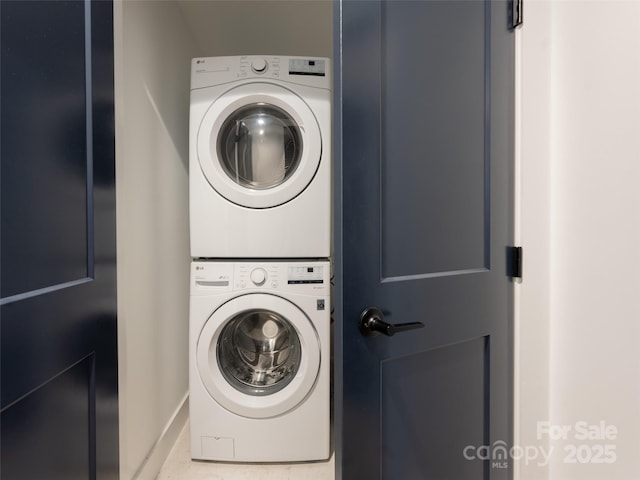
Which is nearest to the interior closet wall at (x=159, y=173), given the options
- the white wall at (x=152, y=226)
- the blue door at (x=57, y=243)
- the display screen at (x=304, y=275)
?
the white wall at (x=152, y=226)

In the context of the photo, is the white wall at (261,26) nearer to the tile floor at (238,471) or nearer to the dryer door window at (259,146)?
the dryer door window at (259,146)

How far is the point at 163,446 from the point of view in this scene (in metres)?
1.59

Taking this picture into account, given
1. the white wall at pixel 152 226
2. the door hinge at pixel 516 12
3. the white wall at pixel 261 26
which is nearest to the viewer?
the door hinge at pixel 516 12

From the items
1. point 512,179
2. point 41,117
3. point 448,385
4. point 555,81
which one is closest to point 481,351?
point 448,385

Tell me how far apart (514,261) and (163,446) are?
65.5 inches

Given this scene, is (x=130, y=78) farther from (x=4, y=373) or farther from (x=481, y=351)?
(x=481, y=351)

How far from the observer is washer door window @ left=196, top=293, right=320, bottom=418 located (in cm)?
152

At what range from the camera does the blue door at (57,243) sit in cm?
59

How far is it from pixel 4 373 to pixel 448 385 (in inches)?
39.2

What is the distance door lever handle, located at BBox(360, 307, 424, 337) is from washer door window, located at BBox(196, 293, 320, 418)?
72 cm

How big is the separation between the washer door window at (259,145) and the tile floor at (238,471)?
3.90 feet

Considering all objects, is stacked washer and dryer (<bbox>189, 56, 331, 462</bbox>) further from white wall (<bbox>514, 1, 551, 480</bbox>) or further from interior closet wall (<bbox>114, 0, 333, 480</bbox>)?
white wall (<bbox>514, 1, 551, 480</bbox>)

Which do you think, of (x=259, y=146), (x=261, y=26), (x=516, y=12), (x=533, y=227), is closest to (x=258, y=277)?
(x=259, y=146)

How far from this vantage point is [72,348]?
73 cm
